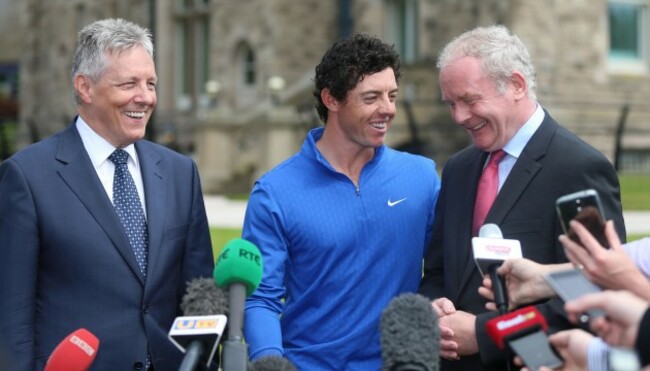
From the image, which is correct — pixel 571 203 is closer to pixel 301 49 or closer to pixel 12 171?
pixel 12 171

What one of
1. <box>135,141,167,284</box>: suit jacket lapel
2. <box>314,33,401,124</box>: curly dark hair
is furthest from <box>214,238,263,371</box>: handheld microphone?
<box>314,33,401,124</box>: curly dark hair

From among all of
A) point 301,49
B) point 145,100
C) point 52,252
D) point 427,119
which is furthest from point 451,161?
point 301,49

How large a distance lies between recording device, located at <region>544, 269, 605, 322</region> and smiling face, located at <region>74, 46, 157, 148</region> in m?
1.91

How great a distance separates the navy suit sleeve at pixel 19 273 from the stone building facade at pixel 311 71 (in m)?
15.9

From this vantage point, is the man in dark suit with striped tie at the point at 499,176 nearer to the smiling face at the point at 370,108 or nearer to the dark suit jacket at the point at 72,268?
the smiling face at the point at 370,108

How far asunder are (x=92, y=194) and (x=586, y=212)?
2.09 metres

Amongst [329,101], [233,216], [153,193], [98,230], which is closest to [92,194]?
[98,230]

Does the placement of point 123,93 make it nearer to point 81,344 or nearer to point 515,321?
point 81,344

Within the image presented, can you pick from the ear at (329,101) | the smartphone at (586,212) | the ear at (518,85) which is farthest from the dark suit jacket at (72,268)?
the smartphone at (586,212)

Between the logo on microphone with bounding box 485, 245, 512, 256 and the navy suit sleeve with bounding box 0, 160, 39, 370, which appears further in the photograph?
the navy suit sleeve with bounding box 0, 160, 39, 370

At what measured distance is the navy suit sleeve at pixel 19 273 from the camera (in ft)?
13.9

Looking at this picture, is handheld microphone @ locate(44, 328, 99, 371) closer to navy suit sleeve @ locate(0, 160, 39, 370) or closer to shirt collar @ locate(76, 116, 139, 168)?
navy suit sleeve @ locate(0, 160, 39, 370)

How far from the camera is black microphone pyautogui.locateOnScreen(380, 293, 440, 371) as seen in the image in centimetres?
345

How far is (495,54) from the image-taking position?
14.5 ft
